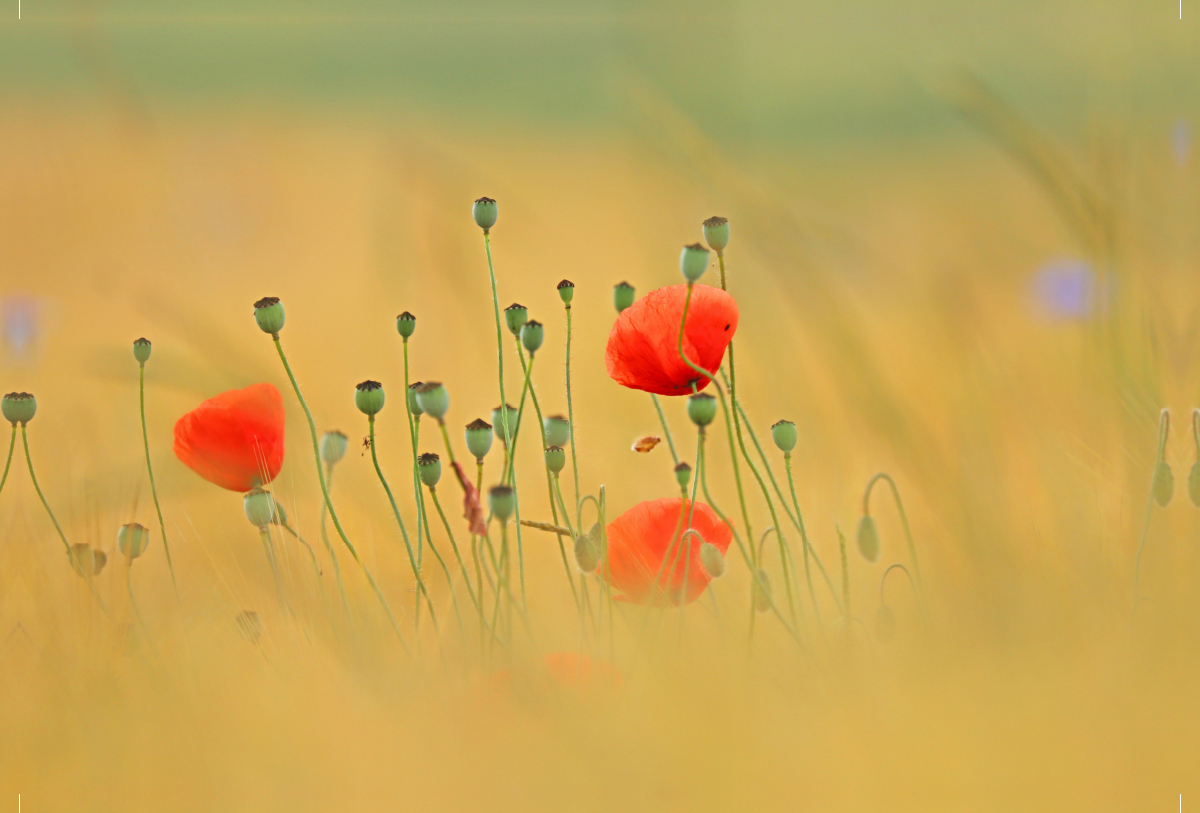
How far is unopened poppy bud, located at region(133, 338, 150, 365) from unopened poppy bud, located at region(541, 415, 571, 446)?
23cm

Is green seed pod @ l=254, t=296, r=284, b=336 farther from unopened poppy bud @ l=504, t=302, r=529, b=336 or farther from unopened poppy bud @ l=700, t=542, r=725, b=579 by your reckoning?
unopened poppy bud @ l=700, t=542, r=725, b=579

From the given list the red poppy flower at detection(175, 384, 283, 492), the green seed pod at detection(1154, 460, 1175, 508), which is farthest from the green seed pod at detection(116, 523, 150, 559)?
the green seed pod at detection(1154, 460, 1175, 508)

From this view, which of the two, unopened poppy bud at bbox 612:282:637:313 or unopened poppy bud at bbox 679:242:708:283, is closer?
unopened poppy bud at bbox 679:242:708:283

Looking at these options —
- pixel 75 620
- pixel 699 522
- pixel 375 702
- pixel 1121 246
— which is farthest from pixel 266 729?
pixel 1121 246

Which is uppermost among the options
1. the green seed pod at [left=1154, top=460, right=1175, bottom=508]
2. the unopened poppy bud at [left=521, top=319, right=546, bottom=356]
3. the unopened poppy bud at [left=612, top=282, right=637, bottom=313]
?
the unopened poppy bud at [left=612, top=282, right=637, bottom=313]

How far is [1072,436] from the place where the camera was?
1.80 ft

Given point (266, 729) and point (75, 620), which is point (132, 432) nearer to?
point (75, 620)

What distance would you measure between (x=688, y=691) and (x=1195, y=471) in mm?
309

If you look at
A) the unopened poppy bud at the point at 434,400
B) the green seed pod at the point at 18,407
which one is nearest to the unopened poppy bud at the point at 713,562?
the unopened poppy bud at the point at 434,400

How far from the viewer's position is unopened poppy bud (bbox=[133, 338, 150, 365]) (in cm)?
54

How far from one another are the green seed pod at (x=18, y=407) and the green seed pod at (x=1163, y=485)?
0.59 m

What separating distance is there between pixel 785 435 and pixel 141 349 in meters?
0.36

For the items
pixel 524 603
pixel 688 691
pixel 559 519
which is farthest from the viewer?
pixel 559 519

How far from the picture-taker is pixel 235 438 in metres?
0.55
